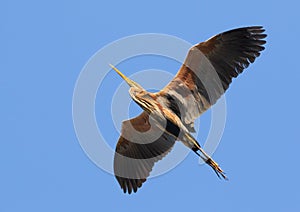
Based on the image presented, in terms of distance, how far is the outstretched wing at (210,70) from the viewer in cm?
2100

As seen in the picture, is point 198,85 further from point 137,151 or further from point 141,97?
point 137,151

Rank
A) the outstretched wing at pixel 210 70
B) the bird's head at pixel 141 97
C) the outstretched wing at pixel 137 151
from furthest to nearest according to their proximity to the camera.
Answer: the outstretched wing at pixel 137 151
the bird's head at pixel 141 97
the outstretched wing at pixel 210 70

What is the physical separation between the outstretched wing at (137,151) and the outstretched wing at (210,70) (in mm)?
1263

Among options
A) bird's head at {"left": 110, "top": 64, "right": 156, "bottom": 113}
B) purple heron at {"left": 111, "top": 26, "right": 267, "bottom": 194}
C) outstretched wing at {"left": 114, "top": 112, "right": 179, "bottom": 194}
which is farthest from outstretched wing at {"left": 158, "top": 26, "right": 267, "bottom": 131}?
outstretched wing at {"left": 114, "top": 112, "right": 179, "bottom": 194}

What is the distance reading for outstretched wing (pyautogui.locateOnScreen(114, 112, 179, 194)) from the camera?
22391 millimetres

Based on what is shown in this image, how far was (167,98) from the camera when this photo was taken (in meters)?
21.4

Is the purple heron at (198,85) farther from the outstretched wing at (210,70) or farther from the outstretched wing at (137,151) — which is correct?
the outstretched wing at (137,151)

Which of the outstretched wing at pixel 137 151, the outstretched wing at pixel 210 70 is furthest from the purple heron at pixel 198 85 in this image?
the outstretched wing at pixel 137 151

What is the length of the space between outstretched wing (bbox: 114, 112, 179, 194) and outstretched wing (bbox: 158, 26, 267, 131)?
1.26 m

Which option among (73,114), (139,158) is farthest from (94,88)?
(139,158)

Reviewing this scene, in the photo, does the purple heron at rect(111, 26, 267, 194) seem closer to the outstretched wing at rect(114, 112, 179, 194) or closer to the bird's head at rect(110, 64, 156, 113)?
the bird's head at rect(110, 64, 156, 113)

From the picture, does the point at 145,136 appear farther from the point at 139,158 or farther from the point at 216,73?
the point at 216,73

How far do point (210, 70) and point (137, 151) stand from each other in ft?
11.4

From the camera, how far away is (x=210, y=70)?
2139 cm
